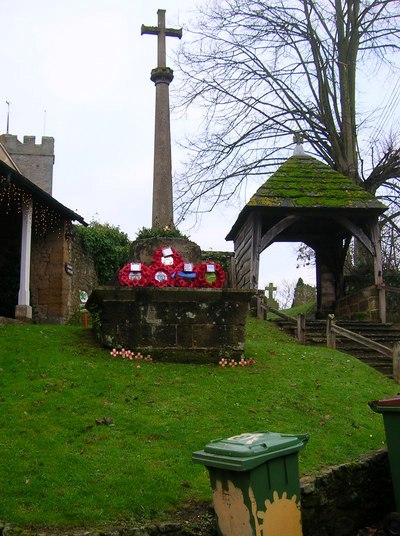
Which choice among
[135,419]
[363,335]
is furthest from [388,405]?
[363,335]

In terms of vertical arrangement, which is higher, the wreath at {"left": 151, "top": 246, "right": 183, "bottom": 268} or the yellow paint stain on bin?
the wreath at {"left": 151, "top": 246, "right": 183, "bottom": 268}

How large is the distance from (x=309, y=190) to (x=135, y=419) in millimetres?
11258

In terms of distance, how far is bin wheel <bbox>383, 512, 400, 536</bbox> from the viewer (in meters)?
5.45

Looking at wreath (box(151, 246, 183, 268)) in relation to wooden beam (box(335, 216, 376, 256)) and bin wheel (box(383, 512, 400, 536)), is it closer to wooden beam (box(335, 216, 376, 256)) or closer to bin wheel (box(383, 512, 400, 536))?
bin wheel (box(383, 512, 400, 536))

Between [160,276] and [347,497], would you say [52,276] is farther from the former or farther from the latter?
[347,497]

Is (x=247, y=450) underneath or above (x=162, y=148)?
underneath

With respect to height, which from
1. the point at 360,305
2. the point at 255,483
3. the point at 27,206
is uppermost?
the point at 27,206

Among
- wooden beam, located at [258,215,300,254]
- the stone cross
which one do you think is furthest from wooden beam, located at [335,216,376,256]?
the stone cross

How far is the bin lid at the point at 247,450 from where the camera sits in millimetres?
4145

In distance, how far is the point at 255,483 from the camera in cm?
422

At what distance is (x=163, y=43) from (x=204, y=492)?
11.3 meters

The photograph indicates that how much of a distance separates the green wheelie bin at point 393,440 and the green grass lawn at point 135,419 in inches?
28.3

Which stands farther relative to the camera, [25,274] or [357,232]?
[357,232]

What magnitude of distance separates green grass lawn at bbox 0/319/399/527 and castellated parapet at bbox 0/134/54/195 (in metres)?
27.2
